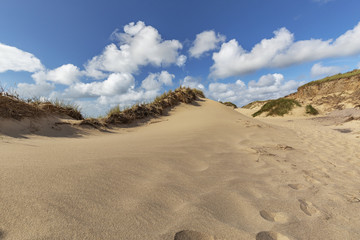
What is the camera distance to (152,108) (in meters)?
6.31

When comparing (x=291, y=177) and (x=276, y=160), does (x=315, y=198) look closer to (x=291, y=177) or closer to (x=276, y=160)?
(x=291, y=177)

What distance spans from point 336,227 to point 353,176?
1.91m

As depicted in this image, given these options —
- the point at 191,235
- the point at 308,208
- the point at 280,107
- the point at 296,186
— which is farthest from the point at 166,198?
the point at 280,107

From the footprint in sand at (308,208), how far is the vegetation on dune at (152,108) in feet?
15.1

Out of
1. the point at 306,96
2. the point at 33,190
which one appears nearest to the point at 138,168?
the point at 33,190

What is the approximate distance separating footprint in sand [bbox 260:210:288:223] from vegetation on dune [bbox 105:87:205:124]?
447cm

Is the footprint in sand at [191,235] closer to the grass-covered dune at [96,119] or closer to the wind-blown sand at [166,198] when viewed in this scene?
the wind-blown sand at [166,198]

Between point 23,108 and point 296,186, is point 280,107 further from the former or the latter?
point 23,108

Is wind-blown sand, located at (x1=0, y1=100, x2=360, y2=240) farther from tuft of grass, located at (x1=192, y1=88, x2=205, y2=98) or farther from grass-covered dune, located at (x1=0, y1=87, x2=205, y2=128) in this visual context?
tuft of grass, located at (x1=192, y1=88, x2=205, y2=98)

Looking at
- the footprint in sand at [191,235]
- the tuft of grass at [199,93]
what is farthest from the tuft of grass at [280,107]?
the footprint in sand at [191,235]

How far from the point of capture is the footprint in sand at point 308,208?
1471 millimetres

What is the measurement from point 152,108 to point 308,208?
5.34m

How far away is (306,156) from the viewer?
340 centimetres

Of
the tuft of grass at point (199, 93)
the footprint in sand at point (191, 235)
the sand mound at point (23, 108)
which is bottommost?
the footprint in sand at point (191, 235)
